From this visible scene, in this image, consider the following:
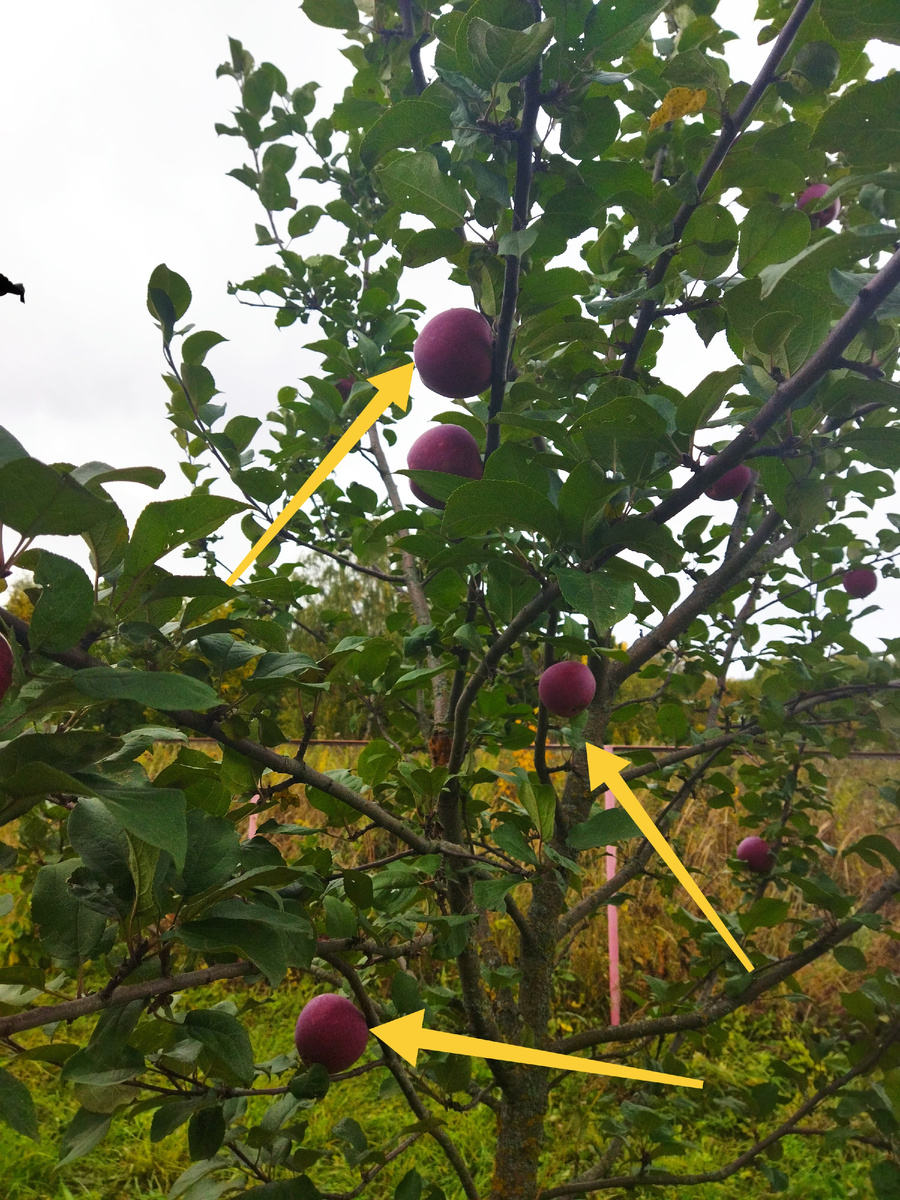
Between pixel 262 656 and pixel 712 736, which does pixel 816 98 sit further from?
pixel 712 736

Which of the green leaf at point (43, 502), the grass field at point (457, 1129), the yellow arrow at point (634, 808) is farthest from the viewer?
the grass field at point (457, 1129)

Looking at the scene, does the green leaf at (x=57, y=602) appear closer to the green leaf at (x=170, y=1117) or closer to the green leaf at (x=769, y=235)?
the green leaf at (x=170, y=1117)

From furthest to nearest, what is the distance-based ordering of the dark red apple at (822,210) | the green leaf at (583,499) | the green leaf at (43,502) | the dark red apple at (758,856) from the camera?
the dark red apple at (758,856) → the dark red apple at (822,210) → the green leaf at (583,499) → the green leaf at (43,502)

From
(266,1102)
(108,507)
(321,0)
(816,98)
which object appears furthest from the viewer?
(266,1102)

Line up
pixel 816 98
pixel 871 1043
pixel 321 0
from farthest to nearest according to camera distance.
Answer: pixel 871 1043, pixel 321 0, pixel 816 98

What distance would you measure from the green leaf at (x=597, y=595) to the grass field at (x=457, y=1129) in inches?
32.9

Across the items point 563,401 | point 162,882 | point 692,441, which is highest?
point 563,401

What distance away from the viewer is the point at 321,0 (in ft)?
3.20

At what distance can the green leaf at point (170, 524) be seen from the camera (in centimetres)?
45

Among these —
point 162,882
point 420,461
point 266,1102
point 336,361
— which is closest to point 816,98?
point 420,461

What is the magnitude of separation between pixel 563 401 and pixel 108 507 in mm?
578

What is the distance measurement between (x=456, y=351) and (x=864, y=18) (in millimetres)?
394

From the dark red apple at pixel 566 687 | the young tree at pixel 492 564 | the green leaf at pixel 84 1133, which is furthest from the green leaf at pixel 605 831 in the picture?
the green leaf at pixel 84 1133

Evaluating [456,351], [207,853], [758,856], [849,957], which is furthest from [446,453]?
[758,856]
